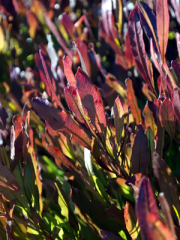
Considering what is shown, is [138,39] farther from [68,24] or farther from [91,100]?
[68,24]

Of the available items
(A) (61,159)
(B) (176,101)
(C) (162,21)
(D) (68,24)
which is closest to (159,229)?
(B) (176,101)

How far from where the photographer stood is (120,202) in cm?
86

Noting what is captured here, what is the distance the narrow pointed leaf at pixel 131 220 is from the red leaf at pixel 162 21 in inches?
19.3

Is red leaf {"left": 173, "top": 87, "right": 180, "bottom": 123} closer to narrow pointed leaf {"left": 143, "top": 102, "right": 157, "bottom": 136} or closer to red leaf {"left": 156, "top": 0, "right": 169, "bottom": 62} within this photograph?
narrow pointed leaf {"left": 143, "top": 102, "right": 157, "bottom": 136}

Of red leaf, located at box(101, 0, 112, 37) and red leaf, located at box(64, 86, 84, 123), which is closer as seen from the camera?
red leaf, located at box(64, 86, 84, 123)

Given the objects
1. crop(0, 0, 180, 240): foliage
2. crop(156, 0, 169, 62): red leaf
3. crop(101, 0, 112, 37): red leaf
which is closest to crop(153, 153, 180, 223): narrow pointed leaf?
crop(0, 0, 180, 240): foliage

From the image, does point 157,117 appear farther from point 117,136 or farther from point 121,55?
point 121,55

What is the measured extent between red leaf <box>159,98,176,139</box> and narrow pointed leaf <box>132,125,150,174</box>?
7cm

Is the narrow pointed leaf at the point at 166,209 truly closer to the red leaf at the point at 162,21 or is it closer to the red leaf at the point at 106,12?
the red leaf at the point at 162,21

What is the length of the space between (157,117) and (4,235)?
0.66 m

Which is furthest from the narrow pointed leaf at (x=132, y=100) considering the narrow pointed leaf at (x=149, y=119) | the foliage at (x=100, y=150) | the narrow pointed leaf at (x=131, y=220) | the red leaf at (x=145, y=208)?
the red leaf at (x=145, y=208)

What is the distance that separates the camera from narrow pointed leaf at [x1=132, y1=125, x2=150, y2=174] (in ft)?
2.39

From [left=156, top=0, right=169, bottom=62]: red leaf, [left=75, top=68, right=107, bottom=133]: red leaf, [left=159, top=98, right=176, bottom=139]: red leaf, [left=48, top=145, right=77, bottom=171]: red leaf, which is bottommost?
[left=159, top=98, right=176, bottom=139]: red leaf

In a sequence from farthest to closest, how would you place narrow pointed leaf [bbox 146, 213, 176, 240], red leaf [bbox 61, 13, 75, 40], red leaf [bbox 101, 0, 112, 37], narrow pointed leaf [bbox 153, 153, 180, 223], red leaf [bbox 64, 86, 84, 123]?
red leaf [bbox 61, 13, 75, 40], red leaf [bbox 101, 0, 112, 37], red leaf [bbox 64, 86, 84, 123], narrow pointed leaf [bbox 153, 153, 180, 223], narrow pointed leaf [bbox 146, 213, 176, 240]
